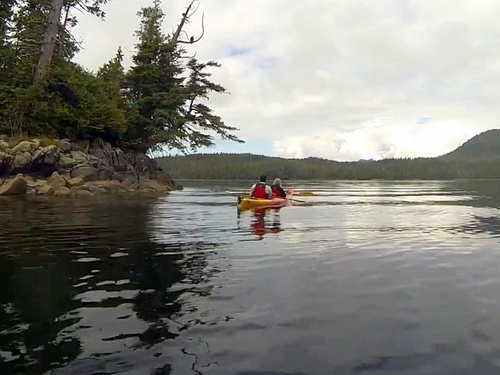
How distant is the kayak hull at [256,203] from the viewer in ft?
75.2

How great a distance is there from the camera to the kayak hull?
22925 mm

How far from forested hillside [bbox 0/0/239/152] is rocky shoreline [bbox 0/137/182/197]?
1.94m

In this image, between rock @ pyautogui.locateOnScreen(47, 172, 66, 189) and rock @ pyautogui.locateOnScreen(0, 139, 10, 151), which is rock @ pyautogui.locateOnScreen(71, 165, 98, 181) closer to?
rock @ pyautogui.locateOnScreen(47, 172, 66, 189)

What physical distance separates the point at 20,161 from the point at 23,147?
104cm

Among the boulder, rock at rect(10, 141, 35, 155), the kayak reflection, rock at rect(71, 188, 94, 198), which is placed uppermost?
rock at rect(10, 141, 35, 155)

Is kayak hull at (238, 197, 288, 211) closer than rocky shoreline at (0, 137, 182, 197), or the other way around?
kayak hull at (238, 197, 288, 211)

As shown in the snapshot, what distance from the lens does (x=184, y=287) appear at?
7957mm

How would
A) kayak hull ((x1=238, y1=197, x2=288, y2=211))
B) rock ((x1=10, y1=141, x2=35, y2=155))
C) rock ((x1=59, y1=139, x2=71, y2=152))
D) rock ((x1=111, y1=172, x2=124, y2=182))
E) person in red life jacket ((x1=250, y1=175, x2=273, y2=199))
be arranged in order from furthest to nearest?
1. rock ((x1=111, y1=172, x2=124, y2=182))
2. rock ((x1=59, y1=139, x2=71, y2=152))
3. rock ((x1=10, y1=141, x2=35, y2=155))
4. person in red life jacket ((x1=250, y1=175, x2=273, y2=199))
5. kayak hull ((x1=238, y1=197, x2=288, y2=211))

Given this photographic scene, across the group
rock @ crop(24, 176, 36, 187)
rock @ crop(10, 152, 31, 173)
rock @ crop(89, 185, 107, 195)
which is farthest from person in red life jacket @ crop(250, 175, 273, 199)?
rock @ crop(10, 152, 31, 173)

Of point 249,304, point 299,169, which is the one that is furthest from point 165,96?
point 299,169

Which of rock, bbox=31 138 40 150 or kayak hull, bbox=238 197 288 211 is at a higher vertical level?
rock, bbox=31 138 40 150

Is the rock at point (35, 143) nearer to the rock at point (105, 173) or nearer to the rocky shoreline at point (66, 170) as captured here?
→ the rocky shoreline at point (66, 170)

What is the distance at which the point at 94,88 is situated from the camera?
3878 cm

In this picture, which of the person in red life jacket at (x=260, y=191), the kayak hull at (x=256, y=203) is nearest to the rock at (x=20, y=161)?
the person in red life jacket at (x=260, y=191)
